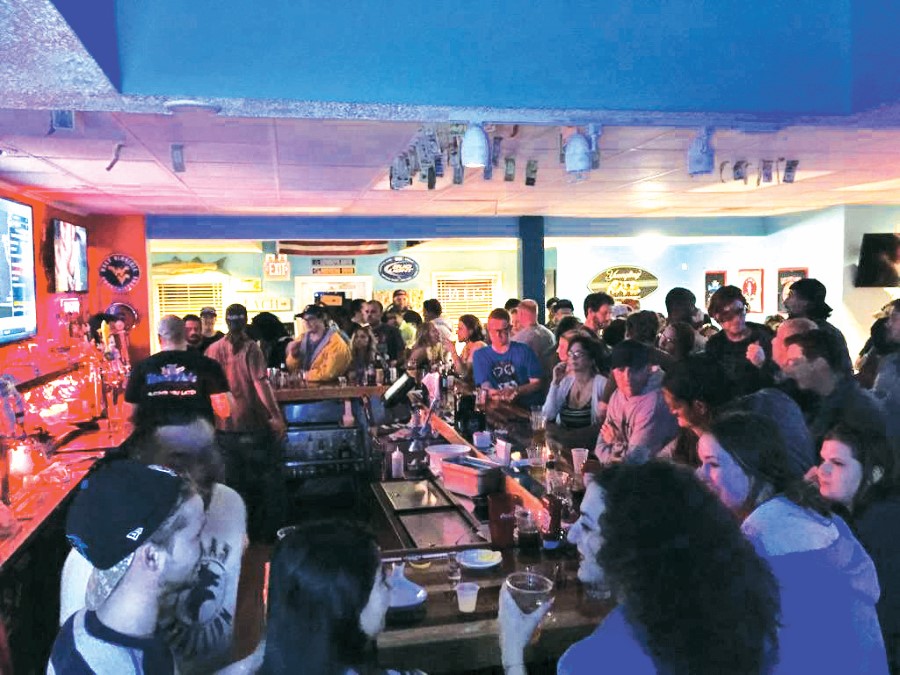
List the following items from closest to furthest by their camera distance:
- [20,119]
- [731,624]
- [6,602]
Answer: [731,624]
[6,602]
[20,119]

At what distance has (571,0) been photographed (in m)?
2.58

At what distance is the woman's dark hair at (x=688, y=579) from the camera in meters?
1.39

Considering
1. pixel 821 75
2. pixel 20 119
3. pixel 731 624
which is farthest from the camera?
pixel 20 119

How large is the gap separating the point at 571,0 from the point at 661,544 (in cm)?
198

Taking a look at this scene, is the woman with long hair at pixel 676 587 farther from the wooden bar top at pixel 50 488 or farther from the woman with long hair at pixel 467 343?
the woman with long hair at pixel 467 343

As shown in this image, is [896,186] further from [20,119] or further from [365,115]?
[20,119]

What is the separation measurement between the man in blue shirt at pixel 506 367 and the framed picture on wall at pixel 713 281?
26.0 ft

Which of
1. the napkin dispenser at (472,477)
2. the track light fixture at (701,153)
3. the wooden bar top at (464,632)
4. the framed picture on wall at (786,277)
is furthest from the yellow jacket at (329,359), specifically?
the framed picture on wall at (786,277)

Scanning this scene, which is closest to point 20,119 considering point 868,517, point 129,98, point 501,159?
point 129,98

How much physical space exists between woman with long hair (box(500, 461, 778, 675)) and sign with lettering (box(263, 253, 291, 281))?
41.2 feet

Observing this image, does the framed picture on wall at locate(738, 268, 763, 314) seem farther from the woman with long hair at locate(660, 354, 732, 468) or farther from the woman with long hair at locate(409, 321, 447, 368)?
the woman with long hair at locate(660, 354, 732, 468)

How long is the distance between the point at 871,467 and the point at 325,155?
3771mm

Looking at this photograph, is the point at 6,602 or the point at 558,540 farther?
the point at 6,602

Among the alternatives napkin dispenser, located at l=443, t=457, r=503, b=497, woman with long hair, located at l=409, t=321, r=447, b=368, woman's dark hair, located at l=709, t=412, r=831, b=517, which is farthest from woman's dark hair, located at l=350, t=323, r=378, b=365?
woman's dark hair, located at l=709, t=412, r=831, b=517
